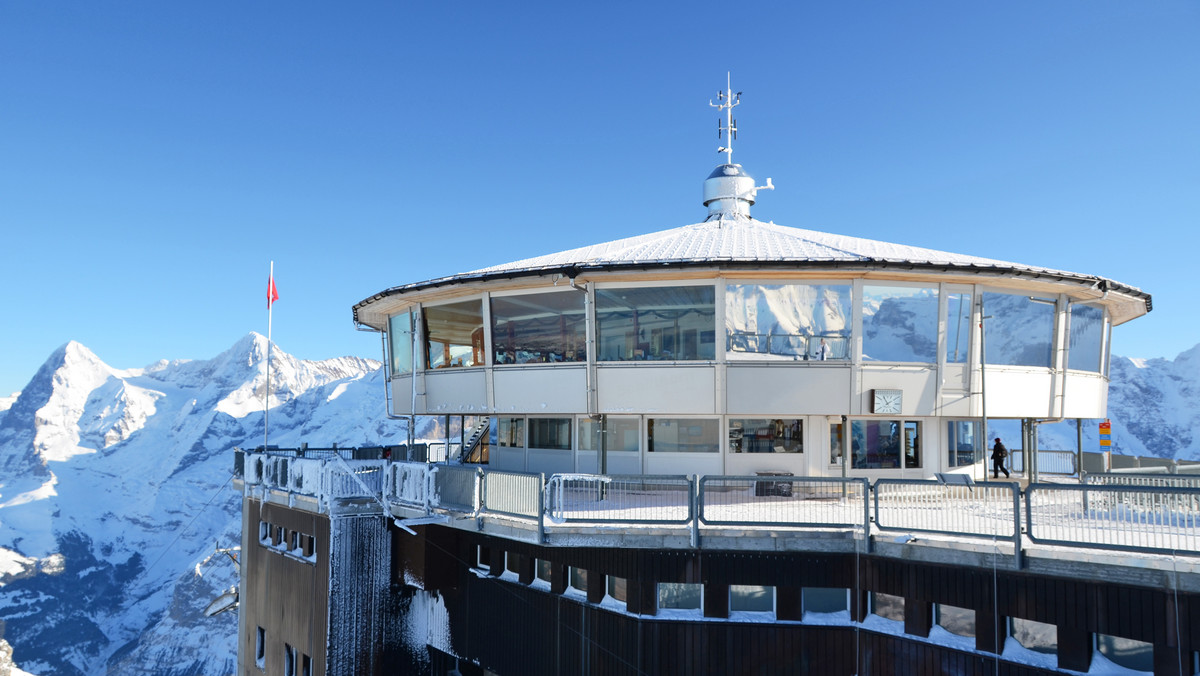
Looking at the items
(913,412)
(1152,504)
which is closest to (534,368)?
(913,412)

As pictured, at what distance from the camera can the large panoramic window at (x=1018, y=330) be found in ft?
60.0

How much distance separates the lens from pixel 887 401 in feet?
57.9

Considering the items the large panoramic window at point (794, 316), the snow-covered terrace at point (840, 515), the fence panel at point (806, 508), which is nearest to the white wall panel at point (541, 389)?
the snow-covered terrace at point (840, 515)

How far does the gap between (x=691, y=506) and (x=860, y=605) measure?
12.2ft

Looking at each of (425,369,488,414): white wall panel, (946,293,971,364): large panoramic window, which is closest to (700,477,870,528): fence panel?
(946,293,971,364): large panoramic window

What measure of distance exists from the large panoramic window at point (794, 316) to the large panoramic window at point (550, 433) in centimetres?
569

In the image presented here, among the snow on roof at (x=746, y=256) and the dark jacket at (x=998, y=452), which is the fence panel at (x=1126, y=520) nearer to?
the snow on roof at (x=746, y=256)

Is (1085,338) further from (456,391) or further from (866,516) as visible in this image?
(456,391)

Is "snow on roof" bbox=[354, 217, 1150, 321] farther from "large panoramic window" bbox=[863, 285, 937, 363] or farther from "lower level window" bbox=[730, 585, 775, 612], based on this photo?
"lower level window" bbox=[730, 585, 775, 612]

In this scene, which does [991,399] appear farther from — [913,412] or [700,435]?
[700,435]

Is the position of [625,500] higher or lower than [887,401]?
lower

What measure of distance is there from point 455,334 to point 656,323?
6.36m

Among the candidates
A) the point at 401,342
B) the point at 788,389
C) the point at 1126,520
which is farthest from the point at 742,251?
the point at 401,342

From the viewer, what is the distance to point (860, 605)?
14438 millimetres
